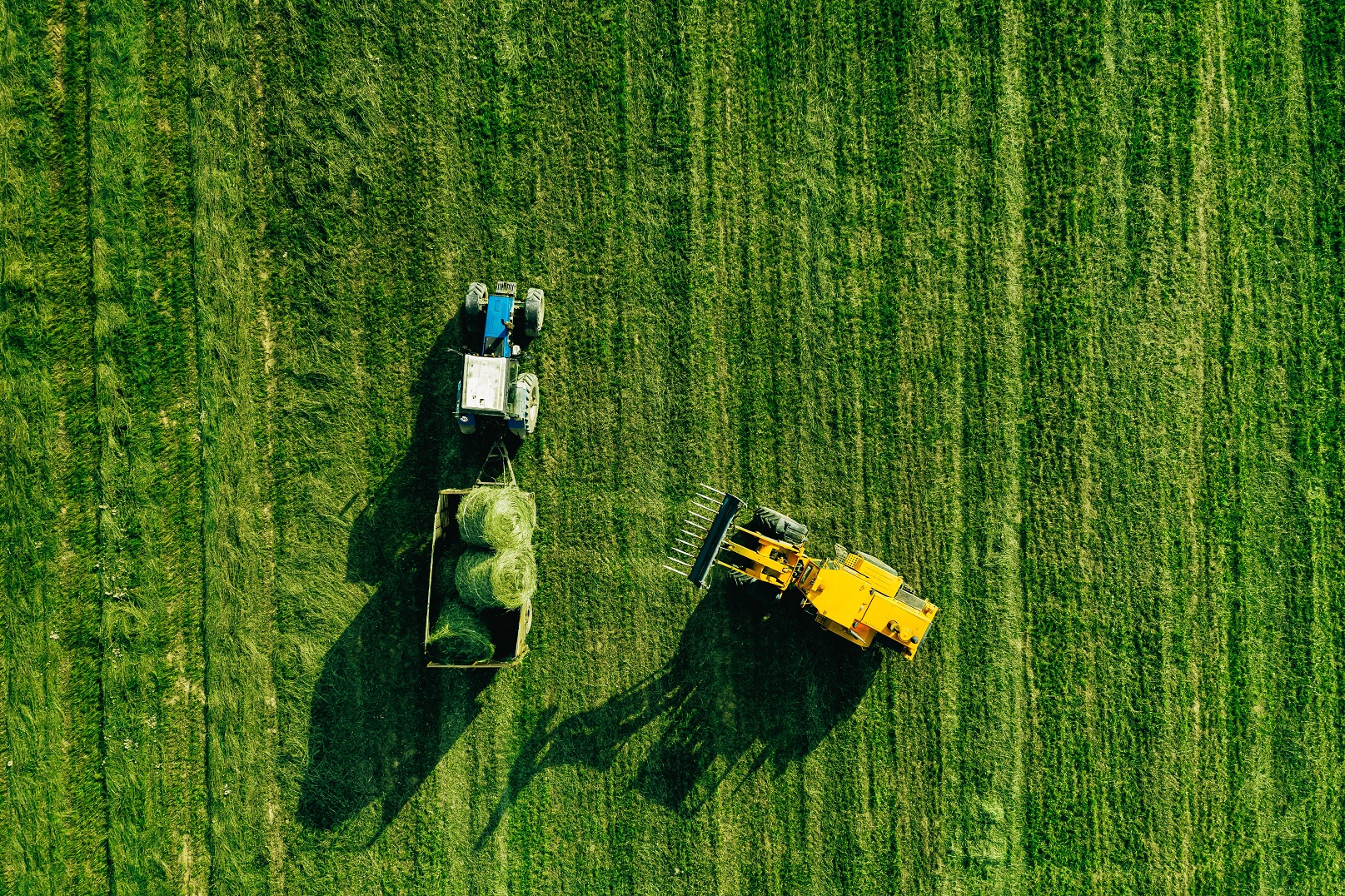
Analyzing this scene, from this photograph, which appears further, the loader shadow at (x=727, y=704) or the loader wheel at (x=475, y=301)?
the loader shadow at (x=727, y=704)

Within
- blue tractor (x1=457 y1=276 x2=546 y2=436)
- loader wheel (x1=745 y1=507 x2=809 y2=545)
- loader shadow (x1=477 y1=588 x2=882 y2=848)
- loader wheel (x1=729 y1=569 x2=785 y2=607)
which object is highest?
blue tractor (x1=457 y1=276 x2=546 y2=436)

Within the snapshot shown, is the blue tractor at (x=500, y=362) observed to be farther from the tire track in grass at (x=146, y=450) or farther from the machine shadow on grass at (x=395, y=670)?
the tire track in grass at (x=146, y=450)

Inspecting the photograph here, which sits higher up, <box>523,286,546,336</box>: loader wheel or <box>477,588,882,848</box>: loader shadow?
<box>523,286,546,336</box>: loader wheel

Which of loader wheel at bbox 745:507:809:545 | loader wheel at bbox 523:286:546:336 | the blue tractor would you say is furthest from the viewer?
loader wheel at bbox 523:286:546:336

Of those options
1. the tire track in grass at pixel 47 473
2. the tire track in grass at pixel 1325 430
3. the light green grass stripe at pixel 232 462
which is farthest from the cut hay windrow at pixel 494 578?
the tire track in grass at pixel 1325 430

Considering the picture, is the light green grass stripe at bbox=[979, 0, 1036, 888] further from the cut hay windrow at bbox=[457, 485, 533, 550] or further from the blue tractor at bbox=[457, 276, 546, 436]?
the cut hay windrow at bbox=[457, 485, 533, 550]

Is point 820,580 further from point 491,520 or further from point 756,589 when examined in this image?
point 491,520

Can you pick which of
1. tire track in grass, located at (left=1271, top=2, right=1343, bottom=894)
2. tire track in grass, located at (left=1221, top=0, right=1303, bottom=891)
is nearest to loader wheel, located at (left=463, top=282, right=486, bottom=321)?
tire track in grass, located at (left=1221, top=0, right=1303, bottom=891)
